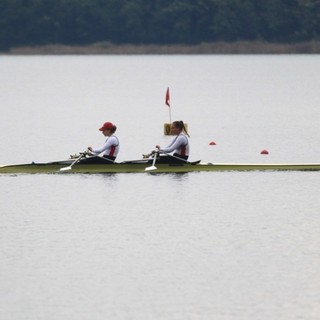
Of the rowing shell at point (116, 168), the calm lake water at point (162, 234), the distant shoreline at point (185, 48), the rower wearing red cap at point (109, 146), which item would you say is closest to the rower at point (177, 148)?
the rowing shell at point (116, 168)

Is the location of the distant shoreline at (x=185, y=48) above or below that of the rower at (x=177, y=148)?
above

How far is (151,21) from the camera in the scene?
178 metres

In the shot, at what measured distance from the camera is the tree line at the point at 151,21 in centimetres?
17538

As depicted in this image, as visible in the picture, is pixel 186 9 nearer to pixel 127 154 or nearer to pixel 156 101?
pixel 156 101

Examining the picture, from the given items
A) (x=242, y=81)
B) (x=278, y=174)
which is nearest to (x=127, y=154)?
(x=278, y=174)

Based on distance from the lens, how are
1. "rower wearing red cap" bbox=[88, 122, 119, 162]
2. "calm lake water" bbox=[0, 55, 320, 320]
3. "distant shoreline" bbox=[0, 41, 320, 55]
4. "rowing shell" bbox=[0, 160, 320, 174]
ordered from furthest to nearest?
→ "distant shoreline" bbox=[0, 41, 320, 55], "rowing shell" bbox=[0, 160, 320, 174], "rower wearing red cap" bbox=[88, 122, 119, 162], "calm lake water" bbox=[0, 55, 320, 320]

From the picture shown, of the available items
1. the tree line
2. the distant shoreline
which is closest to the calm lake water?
the tree line

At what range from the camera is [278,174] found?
41.8 meters

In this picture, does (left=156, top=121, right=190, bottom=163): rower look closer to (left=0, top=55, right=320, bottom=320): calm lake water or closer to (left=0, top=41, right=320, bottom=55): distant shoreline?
(left=0, top=55, right=320, bottom=320): calm lake water

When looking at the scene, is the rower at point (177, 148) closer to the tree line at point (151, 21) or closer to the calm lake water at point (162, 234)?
the calm lake water at point (162, 234)

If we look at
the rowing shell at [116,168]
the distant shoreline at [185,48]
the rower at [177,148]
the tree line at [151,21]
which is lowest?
the rowing shell at [116,168]

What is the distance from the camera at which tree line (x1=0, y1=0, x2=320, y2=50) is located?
575 ft

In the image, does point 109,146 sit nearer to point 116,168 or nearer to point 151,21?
point 116,168

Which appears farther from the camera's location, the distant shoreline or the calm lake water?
the distant shoreline
